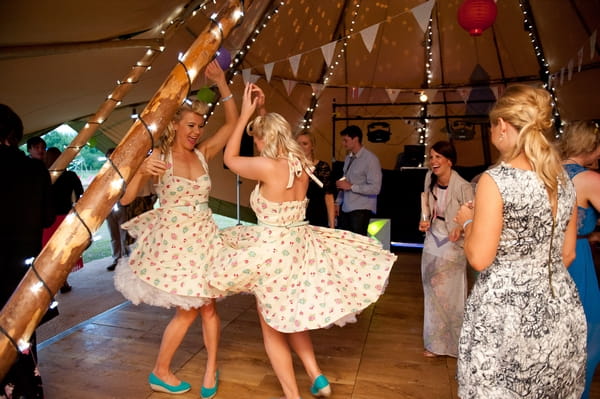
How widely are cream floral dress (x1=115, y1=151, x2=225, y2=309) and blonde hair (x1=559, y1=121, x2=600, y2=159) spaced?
1.69 m

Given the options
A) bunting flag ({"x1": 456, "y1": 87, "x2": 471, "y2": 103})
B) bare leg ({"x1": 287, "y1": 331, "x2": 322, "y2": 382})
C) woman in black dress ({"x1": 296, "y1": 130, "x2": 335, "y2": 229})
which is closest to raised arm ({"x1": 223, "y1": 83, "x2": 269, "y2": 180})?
bare leg ({"x1": 287, "y1": 331, "x2": 322, "y2": 382})

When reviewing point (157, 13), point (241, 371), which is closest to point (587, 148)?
point (241, 371)

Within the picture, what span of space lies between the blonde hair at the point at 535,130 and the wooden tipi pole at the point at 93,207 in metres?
1.02

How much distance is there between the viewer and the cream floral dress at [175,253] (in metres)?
2.11

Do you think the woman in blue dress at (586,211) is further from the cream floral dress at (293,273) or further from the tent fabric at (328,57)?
the tent fabric at (328,57)

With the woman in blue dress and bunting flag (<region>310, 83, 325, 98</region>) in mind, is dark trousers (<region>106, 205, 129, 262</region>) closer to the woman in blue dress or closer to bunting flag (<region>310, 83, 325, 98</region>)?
bunting flag (<region>310, 83, 325, 98</region>)

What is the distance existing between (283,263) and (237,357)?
1.11m

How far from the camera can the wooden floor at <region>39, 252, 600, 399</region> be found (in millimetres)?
2383

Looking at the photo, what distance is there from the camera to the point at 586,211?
1.90m

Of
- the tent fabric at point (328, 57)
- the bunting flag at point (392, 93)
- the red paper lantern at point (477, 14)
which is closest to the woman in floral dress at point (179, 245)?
the tent fabric at point (328, 57)

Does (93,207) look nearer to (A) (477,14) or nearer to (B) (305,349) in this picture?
(B) (305,349)

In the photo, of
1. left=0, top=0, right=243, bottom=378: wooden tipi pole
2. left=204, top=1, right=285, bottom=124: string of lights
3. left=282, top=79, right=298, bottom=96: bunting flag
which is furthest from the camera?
left=282, top=79, right=298, bottom=96: bunting flag

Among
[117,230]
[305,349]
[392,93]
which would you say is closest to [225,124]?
[305,349]

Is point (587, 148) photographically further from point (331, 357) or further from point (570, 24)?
point (570, 24)
